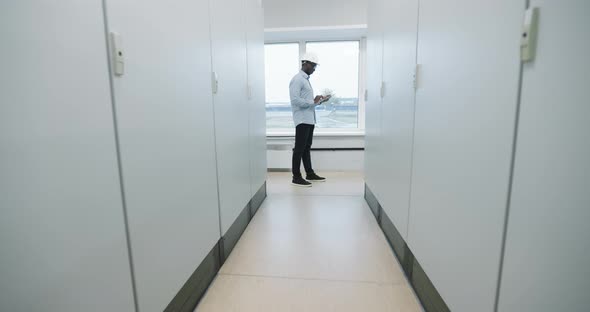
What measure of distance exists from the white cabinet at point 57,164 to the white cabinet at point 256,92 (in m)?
1.68

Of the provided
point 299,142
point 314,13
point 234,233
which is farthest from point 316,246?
point 314,13

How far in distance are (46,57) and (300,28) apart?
3.76m

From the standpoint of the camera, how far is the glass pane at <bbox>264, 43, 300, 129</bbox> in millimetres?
Answer: 4770

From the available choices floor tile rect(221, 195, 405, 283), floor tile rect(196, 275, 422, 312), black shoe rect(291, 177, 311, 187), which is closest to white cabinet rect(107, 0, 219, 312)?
floor tile rect(196, 275, 422, 312)

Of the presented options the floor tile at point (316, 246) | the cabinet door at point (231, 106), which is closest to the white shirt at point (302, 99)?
the floor tile at point (316, 246)

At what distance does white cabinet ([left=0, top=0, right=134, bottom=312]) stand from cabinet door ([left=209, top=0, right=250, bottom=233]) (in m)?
0.88

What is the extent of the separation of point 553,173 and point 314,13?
3843mm

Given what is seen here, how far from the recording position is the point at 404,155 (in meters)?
1.68

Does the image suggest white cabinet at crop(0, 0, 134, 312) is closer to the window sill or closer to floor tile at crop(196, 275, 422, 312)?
floor tile at crop(196, 275, 422, 312)

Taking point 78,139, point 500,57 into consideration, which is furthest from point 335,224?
point 78,139

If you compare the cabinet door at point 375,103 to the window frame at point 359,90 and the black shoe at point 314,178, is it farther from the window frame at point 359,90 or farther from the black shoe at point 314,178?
the window frame at point 359,90

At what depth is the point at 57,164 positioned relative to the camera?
0.67m

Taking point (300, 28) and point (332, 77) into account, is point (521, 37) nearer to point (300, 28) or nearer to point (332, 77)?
point (300, 28)

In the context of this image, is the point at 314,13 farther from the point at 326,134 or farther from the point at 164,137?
the point at 164,137
